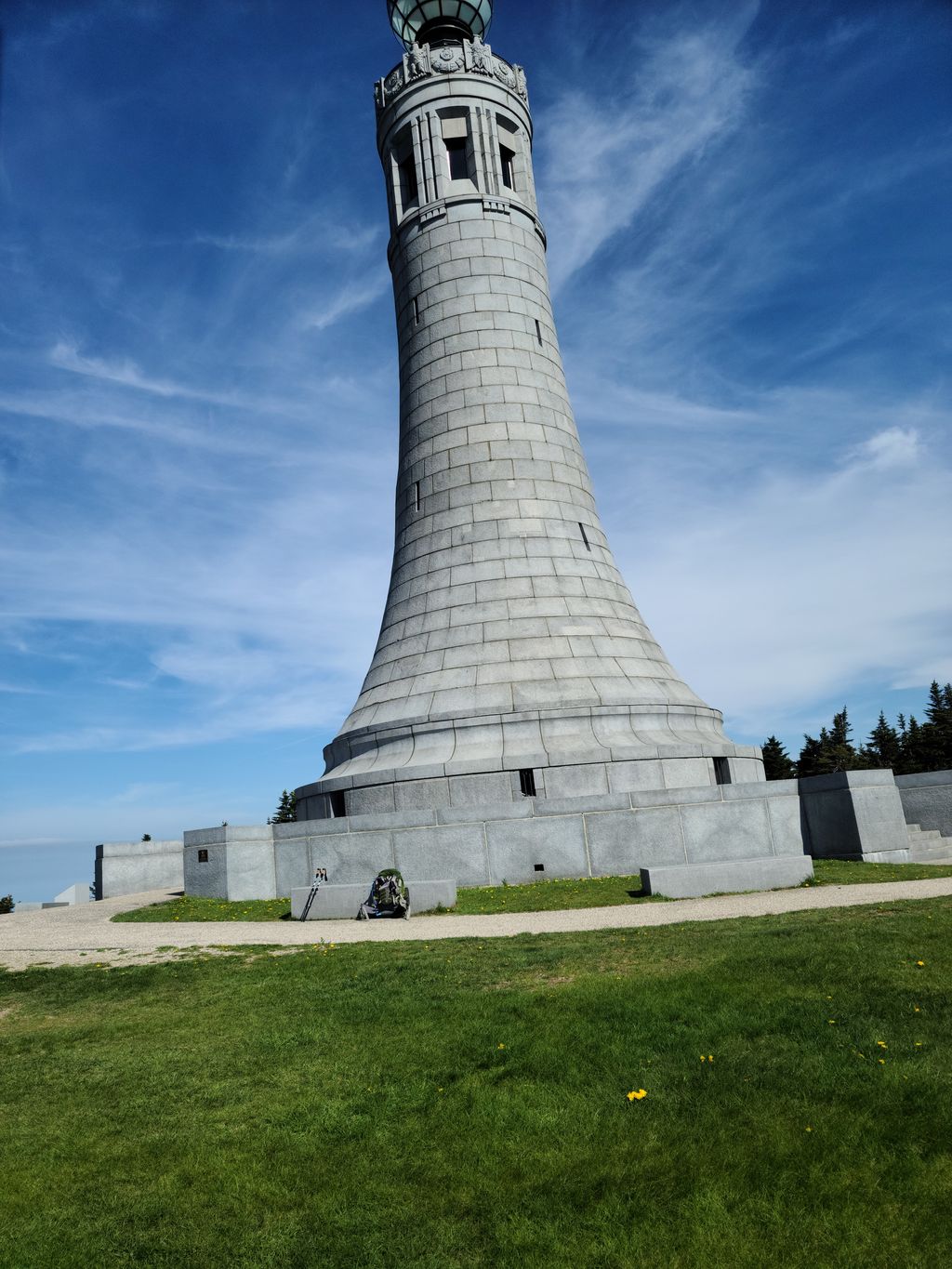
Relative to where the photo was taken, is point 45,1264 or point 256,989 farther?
point 256,989

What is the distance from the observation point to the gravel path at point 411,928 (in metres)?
14.3

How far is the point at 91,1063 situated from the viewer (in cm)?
866

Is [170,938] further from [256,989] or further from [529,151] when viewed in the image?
[529,151]

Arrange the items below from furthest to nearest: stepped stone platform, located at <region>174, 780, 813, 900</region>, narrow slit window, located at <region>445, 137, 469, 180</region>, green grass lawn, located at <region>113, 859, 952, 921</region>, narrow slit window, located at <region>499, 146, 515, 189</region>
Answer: narrow slit window, located at <region>499, 146, 515, 189</region> < narrow slit window, located at <region>445, 137, 469, 180</region> < stepped stone platform, located at <region>174, 780, 813, 900</region> < green grass lawn, located at <region>113, 859, 952, 921</region>

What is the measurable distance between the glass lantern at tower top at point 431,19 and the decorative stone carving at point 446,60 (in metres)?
6.81

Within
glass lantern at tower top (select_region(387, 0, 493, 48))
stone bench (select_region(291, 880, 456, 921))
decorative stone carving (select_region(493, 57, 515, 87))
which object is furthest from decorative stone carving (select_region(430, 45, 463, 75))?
stone bench (select_region(291, 880, 456, 921))

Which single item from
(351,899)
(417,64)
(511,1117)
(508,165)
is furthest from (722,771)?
(417,64)

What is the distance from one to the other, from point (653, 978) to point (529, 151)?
3481 cm

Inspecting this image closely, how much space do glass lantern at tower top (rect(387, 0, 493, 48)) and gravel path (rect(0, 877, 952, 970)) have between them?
3880 cm

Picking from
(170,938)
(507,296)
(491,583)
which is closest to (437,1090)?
(170,938)

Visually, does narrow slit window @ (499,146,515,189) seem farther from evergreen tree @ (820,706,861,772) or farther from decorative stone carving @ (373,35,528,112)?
evergreen tree @ (820,706,861,772)

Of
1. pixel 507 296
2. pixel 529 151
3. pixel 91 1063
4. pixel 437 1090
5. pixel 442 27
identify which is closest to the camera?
pixel 437 1090

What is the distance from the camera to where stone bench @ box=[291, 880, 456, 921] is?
58.5 feet

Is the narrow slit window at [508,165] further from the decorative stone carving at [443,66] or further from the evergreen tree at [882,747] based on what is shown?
the evergreen tree at [882,747]
